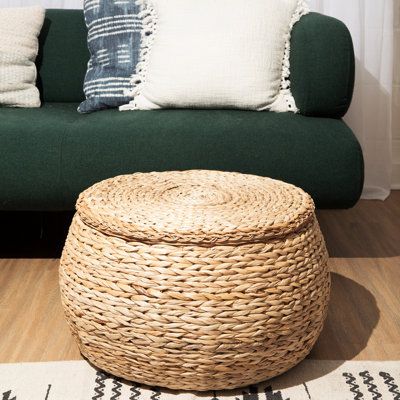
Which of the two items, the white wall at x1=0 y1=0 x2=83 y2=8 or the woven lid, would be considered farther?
the white wall at x1=0 y1=0 x2=83 y2=8

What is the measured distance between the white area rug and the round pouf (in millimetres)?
37

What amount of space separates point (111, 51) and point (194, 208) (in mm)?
1127

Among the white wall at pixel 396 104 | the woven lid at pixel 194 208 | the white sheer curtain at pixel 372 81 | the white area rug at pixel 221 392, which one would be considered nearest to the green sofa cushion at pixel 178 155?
the woven lid at pixel 194 208

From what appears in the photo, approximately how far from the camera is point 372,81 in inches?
119

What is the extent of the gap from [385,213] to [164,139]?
1.24m

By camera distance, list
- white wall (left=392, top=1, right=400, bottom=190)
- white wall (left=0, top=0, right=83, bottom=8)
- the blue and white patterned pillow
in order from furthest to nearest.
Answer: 1. white wall (left=392, top=1, right=400, bottom=190)
2. white wall (left=0, top=0, right=83, bottom=8)
3. the blue and white patterned pillow

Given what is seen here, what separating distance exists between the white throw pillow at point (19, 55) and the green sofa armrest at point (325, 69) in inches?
39.2

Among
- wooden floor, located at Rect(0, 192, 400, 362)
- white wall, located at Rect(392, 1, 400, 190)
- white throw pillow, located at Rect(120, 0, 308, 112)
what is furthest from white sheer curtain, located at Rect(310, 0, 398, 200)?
white throw pillow, located at Rect(120, 0, 308, 112)

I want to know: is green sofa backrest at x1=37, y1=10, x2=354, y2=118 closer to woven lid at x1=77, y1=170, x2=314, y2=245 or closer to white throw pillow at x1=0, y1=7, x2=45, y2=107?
woven lid at x1=77, y1=170, x2=314, y2=245

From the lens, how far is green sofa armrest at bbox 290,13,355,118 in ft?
6.89

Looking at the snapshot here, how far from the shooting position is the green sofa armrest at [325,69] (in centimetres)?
210

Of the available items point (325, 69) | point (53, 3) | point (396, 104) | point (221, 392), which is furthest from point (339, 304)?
point (53, 3)

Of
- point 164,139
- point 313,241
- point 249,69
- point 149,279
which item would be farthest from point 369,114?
point 149,279

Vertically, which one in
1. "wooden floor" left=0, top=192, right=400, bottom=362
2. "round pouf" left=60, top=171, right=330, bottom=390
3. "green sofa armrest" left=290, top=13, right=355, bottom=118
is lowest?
"wooden floor" left=0, top=192, right=400, bottom=362
